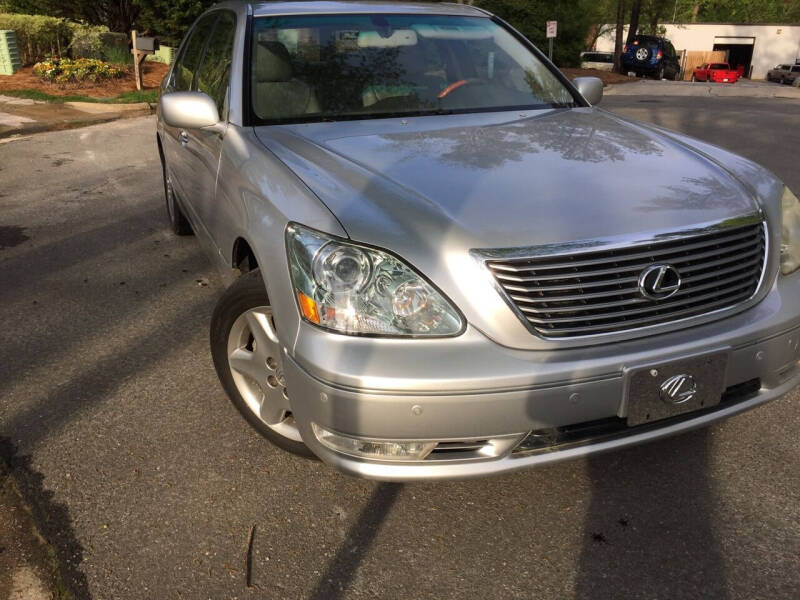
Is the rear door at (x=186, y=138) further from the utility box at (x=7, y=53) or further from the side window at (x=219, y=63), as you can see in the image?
the utility box at (x=7, y=53)

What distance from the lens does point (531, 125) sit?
3.27 meters

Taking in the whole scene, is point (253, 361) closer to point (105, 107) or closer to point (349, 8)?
point (349, 8)

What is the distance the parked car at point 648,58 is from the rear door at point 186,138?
117 ft

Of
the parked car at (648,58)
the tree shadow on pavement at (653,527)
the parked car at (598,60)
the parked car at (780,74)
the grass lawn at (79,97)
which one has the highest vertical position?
the tree shadow on pavement at (653,527)

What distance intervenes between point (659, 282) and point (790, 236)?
762 millimetres

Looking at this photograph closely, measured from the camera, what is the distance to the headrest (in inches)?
133

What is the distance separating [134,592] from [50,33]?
19.3 metres

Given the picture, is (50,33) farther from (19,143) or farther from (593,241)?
(593,241)

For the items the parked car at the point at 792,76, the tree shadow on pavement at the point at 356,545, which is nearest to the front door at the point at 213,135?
the tree shadow on pavement at the point at 356,545

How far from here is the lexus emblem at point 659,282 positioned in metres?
2.24

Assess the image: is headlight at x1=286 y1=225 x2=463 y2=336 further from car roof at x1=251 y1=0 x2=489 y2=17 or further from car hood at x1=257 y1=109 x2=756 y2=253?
car roof at x1=251 y1=0 x2=489 y2=17

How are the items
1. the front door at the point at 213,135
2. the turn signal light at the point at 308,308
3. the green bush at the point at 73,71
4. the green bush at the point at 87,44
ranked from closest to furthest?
the turn signal light at the point at 308,308 < the front door at the point at 213,135 < the green bush at the point at 73,71 < the green bush at the point at 87,44

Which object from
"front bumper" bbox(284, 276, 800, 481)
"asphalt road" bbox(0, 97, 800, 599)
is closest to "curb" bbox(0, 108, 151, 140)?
"asphalt road" bbox(0, 97, 800, 599)

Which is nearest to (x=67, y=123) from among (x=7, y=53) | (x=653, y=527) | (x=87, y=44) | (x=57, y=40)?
(x=7, y=53)
